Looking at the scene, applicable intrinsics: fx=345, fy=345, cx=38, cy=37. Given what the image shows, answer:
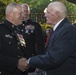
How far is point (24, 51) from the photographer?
18.9ft

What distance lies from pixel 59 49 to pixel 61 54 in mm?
67

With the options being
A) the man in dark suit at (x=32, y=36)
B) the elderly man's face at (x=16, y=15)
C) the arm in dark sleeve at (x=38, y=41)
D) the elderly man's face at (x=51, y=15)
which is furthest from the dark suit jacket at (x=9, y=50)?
the arm in dark sleeve at (x=38, y=41)

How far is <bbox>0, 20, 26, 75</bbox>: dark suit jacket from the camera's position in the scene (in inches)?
210

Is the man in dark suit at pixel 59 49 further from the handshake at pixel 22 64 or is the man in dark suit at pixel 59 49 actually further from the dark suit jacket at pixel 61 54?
the handshake at pixel 22 64

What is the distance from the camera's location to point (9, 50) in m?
5.41

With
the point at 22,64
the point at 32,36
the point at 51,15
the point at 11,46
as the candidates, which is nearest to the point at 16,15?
the point at 11,46

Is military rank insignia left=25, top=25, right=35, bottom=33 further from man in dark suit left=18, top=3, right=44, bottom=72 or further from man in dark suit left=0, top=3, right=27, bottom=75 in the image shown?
man in dark suit left=0, top=3, right=27, bottom=75

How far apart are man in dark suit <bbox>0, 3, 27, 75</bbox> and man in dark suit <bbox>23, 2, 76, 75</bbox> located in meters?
0.81

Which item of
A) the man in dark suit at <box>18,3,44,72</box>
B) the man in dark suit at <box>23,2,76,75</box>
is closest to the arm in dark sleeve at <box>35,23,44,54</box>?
the man in dark suit at <box>18,3,44,72</box>

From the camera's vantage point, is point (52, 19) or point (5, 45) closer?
point (52, 19)

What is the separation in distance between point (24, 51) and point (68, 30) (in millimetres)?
1480

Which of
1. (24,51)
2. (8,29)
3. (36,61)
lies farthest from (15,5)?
(36,61)

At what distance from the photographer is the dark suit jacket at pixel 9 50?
17.5 feet

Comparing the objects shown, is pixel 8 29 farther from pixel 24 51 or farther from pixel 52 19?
pixel 52 19
